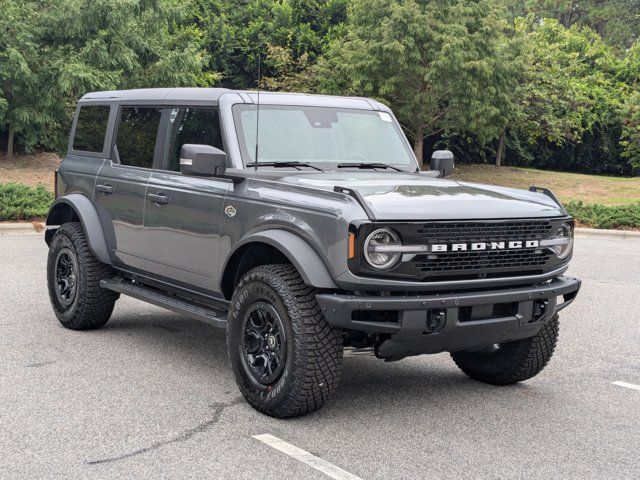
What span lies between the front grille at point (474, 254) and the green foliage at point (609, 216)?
43.5 ft

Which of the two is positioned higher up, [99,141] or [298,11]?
[298,11]

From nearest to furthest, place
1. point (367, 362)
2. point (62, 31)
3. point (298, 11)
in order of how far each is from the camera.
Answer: point (367, 362) < point (62, 31) < point (298, 11)

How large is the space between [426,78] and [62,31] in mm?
10801

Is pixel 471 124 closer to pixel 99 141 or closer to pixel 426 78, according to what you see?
pixel 426 78

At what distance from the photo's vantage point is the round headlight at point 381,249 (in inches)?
185

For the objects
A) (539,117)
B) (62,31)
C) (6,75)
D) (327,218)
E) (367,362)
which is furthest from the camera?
(539,117)

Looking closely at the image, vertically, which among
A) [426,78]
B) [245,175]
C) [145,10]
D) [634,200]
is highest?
[145,10]

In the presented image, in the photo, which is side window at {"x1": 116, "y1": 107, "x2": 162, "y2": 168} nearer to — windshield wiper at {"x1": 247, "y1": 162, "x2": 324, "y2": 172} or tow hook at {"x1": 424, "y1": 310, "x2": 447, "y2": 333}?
windshield wiper at {"x1": 247, "y1": 162, "x2": 324, "y2": 172}

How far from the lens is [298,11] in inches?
1351

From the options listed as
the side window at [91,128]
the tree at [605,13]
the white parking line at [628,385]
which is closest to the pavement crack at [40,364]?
the side window at [91,128]

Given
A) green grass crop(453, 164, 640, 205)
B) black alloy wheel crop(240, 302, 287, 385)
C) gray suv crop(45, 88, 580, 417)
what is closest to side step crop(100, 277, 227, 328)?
gray suv crop(45, 88, 580, 417)

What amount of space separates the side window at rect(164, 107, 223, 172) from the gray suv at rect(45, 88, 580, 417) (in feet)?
0.04

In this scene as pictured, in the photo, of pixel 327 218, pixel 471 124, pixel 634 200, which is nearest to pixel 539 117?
pixel 471 124

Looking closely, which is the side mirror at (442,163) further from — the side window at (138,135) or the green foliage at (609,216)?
the green foliage at (609,216)
